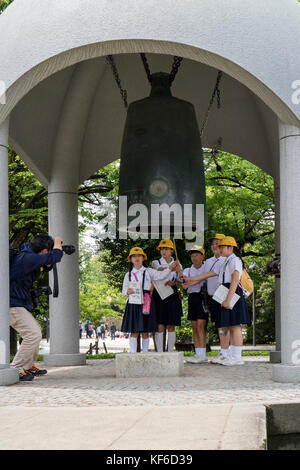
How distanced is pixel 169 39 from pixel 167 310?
4.27m

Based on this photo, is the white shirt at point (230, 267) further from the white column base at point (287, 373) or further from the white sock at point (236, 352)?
the white column base at point (287, 373)

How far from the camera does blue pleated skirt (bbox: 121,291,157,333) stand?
926cm

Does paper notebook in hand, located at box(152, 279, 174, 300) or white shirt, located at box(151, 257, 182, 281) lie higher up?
white shirt, located at box(151, 257, 182, 281)

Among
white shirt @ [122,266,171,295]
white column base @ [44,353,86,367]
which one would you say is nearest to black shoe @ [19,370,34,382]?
white shirt @ [122,266,171,295]

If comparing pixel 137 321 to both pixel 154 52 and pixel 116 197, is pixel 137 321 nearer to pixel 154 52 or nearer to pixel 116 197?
pixel 154 52

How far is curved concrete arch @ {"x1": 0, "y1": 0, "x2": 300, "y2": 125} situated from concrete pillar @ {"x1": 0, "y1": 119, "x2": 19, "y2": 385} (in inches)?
25.4

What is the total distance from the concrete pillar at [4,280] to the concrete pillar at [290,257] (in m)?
2.96

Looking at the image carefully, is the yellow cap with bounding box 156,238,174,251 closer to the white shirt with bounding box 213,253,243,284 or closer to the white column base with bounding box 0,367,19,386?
the white shirt with bounding box 213,253,243,284

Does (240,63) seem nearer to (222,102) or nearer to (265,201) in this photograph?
(222,102)

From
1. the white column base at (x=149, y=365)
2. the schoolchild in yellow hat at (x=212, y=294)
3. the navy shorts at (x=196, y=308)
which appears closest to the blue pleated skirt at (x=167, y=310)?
the navy shorts at (x=196, y=308)

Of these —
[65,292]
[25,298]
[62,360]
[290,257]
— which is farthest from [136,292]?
[290,257]

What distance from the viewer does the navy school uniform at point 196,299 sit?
10180 mm

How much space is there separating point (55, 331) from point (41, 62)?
4709mm

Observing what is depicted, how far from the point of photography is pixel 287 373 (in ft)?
23.6
